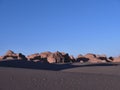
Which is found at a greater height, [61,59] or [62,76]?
[61,59]

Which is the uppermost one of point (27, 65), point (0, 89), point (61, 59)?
point (61, 59)

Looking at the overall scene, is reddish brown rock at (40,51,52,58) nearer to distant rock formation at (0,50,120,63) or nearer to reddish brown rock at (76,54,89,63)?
distant rock formation at (0,50,120,63)

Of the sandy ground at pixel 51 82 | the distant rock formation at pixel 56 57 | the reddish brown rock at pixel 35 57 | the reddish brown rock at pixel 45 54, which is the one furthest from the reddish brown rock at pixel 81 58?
the sandy ground at pixel 51 82

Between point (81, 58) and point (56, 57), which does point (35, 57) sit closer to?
point (56, 57)

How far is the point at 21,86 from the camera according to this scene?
10.8 meters

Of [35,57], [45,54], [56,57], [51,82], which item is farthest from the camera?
[45,54]

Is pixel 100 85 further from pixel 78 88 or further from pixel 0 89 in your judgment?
pixel 0 89

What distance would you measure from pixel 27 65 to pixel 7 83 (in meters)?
A: 14.0

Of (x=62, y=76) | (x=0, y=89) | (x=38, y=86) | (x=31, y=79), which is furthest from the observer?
(x=62, y=76)

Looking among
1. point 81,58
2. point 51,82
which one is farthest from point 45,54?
point 51,82

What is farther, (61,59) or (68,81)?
(61,59)

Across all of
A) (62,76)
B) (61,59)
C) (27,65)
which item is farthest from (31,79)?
(61,59)

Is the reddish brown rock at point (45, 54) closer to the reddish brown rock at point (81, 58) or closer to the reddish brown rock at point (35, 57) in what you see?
the reddish brown rock at point (35, 57)

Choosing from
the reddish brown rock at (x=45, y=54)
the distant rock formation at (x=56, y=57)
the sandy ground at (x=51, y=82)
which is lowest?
the sandy ground at (x=51, y=82)
